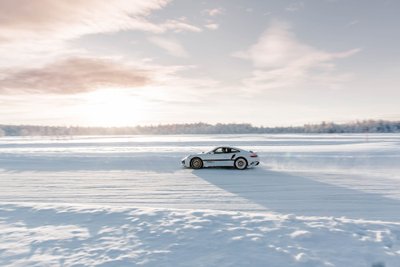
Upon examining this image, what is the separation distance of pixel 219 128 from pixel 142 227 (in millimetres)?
161989

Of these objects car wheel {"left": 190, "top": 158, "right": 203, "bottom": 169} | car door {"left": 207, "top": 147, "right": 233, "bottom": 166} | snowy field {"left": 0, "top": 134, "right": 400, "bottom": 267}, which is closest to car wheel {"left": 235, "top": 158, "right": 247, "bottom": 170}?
car door {"left": 207, "top": 147, "right": 233, "bottom": 166}

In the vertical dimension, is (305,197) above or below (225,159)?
below

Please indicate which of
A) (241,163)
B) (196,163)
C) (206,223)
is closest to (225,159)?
(241,163)

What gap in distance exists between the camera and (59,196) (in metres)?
9.72

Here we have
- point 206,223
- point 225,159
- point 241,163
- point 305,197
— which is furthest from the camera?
point 225,159

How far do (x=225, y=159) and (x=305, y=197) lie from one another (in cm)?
679

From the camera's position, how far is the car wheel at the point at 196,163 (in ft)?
51.3

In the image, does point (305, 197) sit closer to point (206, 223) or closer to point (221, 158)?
point (206, 223)

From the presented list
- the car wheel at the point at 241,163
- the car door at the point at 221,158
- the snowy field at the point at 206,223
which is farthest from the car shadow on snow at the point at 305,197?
the car door at the point at 221,158

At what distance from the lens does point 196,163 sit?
15648 millimetres

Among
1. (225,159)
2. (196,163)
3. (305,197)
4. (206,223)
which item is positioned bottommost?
(305,197)

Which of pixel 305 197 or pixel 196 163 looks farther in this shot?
pixel 196 163

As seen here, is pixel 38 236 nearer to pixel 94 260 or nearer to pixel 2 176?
pixel 94 260

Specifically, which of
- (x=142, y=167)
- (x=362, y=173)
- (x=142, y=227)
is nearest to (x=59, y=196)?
(x=142, y=227)
